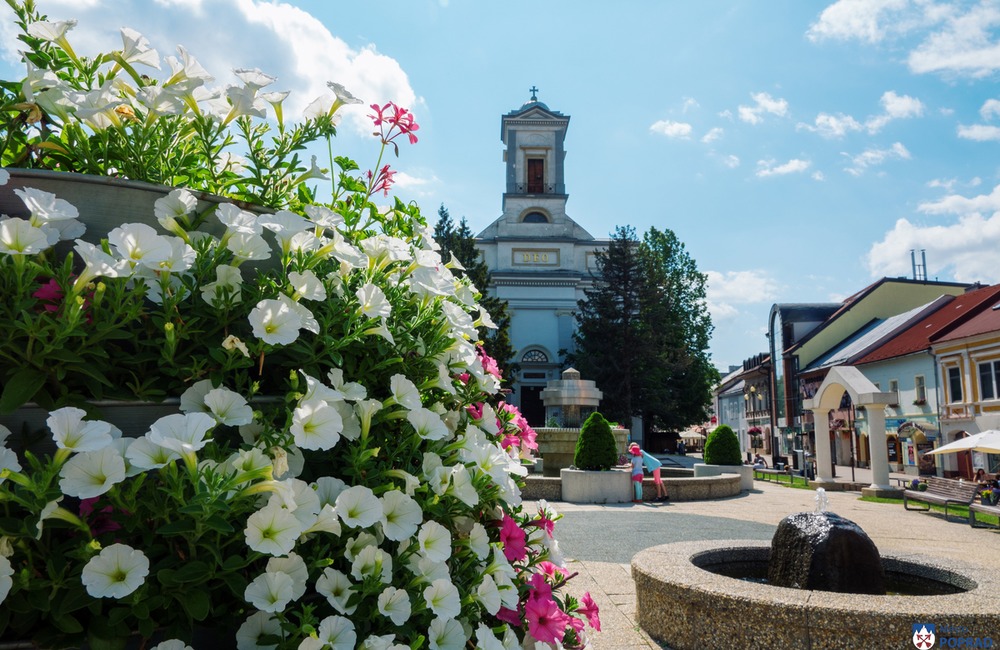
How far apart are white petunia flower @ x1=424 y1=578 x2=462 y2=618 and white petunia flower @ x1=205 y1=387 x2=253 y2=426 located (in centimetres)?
51

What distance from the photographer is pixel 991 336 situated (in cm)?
2877

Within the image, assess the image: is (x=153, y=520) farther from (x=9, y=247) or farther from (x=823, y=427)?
(x=823, y=427)

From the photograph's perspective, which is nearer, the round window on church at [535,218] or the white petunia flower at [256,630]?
the white petunia flower at [256,630]

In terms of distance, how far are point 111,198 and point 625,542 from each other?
9522 mm

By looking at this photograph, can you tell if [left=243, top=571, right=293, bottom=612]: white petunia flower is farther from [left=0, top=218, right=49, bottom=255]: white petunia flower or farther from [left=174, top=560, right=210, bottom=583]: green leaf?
[left=0, top=218, right=49, bottom=255]: white petunia flower

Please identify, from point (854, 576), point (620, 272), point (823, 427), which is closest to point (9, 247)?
point (854, 576)

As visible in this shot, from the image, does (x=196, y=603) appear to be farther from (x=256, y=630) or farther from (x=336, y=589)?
(x=336, y=589)

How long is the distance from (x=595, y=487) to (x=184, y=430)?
15.8 metres

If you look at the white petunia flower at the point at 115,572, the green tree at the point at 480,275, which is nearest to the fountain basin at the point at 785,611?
the white petunia flower at the point at 115,572

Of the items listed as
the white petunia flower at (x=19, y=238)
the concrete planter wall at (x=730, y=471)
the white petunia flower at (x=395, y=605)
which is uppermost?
the white petunia flower at (x=19, y=238)

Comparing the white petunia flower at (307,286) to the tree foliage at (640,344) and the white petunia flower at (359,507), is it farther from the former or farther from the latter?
the tree foliage at (640,344)

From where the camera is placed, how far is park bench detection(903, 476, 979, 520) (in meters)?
15.4

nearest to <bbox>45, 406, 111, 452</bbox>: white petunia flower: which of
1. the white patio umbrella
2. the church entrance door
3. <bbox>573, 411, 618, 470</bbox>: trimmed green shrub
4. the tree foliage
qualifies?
<bbox>573, 411, 618, 470</bbox>: trimmed green shrub

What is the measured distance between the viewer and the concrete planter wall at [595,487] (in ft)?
53.0
